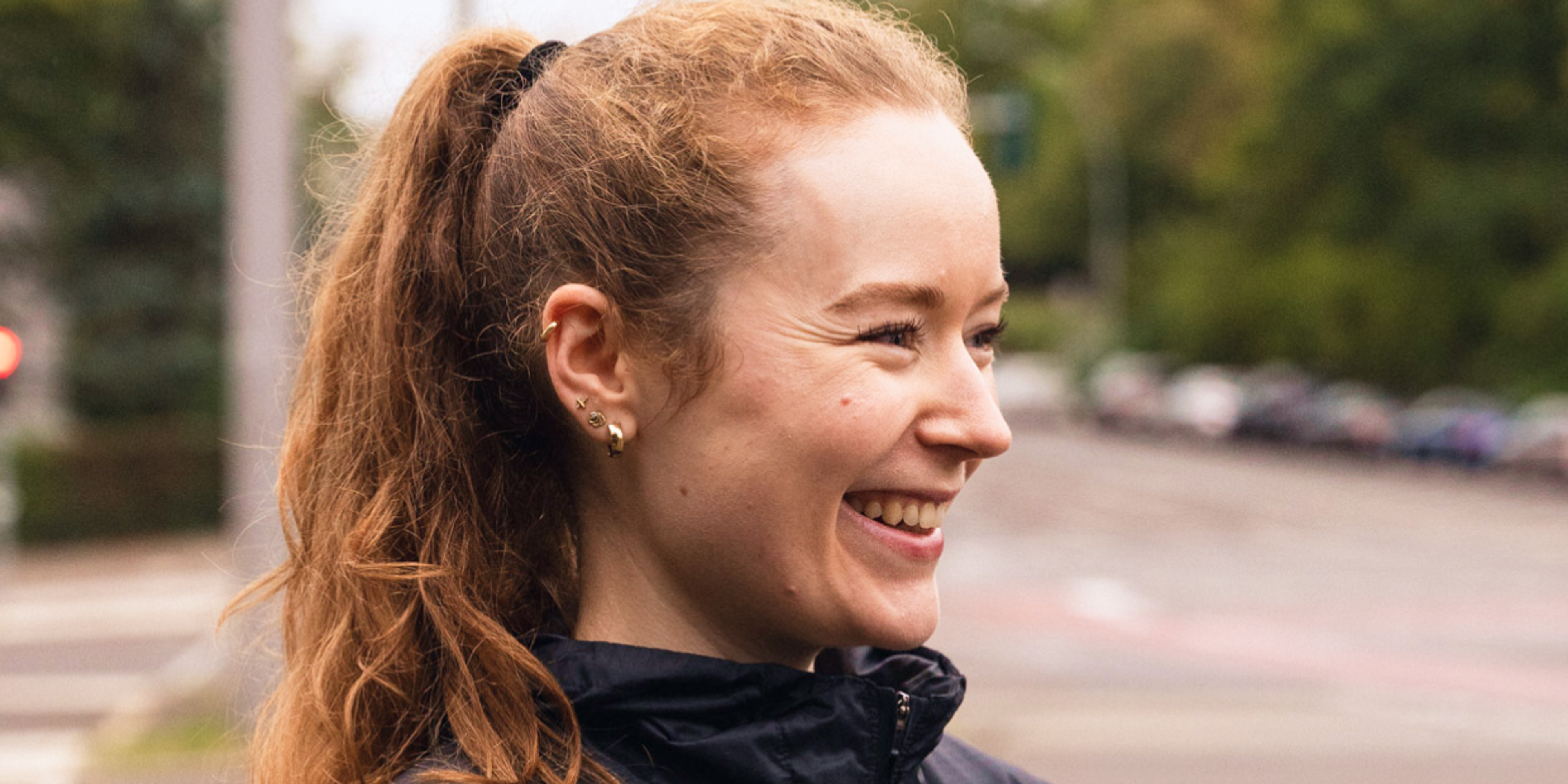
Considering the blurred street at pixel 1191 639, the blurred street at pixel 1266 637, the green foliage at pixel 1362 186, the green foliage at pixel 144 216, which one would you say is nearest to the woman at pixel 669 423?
the blurred street at pixel 1191 639

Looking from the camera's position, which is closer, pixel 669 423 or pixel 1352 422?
pixel 669 423

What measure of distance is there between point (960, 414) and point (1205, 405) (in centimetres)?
3630

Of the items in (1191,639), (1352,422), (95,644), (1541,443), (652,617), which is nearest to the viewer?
(652,617)

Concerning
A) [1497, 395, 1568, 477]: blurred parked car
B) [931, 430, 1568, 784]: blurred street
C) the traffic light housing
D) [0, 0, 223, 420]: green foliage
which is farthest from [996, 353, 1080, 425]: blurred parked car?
the traffic light housing

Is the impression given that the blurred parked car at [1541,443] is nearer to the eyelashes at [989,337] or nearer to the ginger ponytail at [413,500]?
the eyelashes at [989,337]

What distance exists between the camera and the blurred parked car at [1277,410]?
110ft

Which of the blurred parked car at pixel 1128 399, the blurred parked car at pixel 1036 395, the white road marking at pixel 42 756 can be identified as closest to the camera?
the white road marking at pixel 42 756

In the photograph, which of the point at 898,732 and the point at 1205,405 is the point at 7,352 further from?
the point at 1205,405

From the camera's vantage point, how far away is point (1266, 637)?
11.8 m

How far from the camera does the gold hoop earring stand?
4.93ft

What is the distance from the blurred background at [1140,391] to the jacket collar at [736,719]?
0.69 metres

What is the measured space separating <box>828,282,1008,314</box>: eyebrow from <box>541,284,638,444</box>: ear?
196 mm

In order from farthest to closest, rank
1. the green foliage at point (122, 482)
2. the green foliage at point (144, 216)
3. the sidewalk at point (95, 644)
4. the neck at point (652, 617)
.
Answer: the green foliage at point (144, 216)
the green foliage at point (122, 482)
the sidewalk at point (95, 644)
the neck at point (652, 617)

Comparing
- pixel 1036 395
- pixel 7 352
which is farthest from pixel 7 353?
pixel 1036 395
